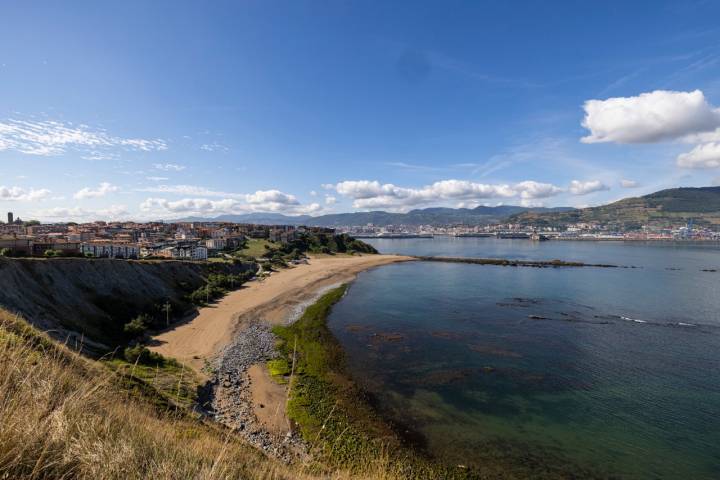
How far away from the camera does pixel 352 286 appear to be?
53000 mm

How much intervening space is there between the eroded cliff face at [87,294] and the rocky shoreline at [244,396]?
6.67 meters

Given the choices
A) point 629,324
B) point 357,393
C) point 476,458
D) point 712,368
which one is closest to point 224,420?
point 357,393

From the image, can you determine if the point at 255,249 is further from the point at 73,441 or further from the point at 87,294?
the point at 73,441

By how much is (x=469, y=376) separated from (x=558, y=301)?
92.4ft

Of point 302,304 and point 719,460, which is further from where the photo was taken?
point 302,304

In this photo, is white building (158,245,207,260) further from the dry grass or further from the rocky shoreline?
the dry grass

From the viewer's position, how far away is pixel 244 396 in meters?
16.9

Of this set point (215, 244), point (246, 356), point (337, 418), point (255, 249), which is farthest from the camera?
point (255, 249)

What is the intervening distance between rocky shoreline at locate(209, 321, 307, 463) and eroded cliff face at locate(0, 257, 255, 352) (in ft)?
21.9

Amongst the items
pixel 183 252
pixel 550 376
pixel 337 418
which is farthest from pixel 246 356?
pixel 183 252

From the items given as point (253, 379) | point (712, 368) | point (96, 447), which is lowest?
point (712, 368)

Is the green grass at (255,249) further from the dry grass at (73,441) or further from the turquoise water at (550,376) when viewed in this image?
the dry grass at (73,441)

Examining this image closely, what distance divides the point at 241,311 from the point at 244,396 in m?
17.3

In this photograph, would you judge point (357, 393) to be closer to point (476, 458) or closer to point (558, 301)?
point (476, 458)
